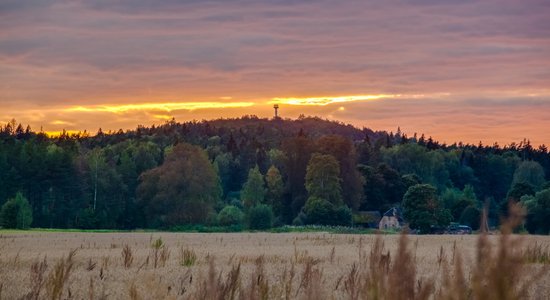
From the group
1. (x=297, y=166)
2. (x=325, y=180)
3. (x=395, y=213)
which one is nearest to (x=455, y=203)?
(x=395, y=213)

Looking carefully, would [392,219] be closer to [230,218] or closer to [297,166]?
[297,166]

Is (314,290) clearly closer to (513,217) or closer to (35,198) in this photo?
(513,217)

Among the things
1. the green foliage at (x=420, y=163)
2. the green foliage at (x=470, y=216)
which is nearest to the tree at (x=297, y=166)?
the green foliage at (x=470, y=216)

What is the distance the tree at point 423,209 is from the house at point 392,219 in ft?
45.9

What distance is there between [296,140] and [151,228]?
97.7 ft

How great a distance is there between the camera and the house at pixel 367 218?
11471 centimetres

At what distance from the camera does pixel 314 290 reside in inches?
201

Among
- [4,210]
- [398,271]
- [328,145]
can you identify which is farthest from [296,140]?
[398,271]

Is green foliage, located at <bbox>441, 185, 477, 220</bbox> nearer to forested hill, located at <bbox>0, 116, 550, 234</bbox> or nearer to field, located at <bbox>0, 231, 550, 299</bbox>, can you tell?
forested hill, located at <bbox>0, 116, 550, 234</bbox>

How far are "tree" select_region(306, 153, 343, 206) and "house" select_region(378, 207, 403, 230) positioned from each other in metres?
7.65

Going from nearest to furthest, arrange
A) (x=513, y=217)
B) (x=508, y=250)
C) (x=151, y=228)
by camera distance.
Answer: (x=513, y=217), (x=508, y=250), (x=151, y=228)

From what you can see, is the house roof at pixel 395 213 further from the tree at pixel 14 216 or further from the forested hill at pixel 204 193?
the tree at pixel 14 216

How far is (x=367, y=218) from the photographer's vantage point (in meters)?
118

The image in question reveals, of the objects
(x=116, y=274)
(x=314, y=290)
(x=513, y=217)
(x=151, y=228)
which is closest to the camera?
(x=513, y=217)
